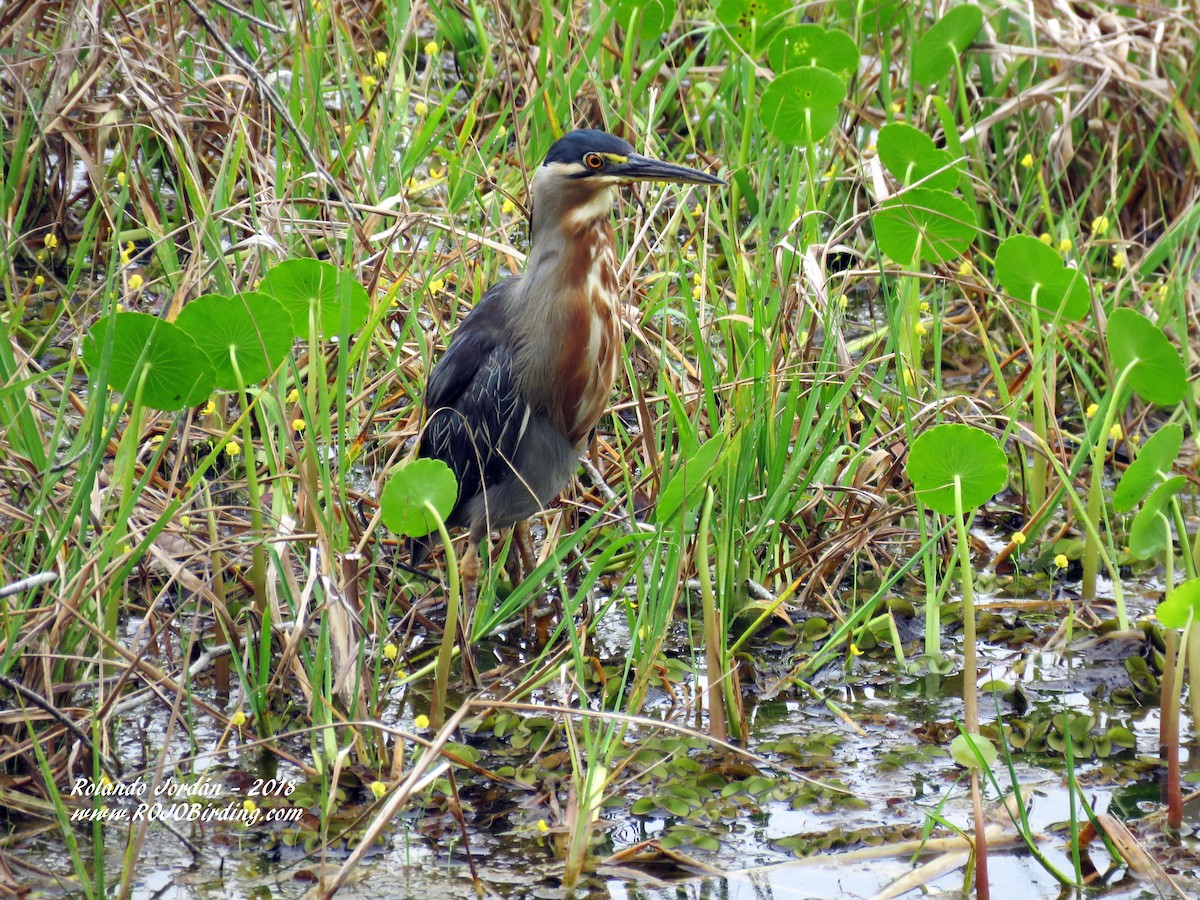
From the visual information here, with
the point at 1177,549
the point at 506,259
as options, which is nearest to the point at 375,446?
the point at 506,259

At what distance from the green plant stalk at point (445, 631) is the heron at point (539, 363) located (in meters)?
0.63

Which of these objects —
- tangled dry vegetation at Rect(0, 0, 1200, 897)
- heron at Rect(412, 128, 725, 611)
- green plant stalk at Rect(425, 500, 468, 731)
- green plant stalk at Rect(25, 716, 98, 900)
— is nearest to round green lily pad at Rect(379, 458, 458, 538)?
green plant stalk at Rect(425, 500, 468, 731)

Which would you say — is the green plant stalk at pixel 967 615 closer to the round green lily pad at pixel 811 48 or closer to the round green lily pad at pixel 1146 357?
the round green lily pad at pixel 1146 357

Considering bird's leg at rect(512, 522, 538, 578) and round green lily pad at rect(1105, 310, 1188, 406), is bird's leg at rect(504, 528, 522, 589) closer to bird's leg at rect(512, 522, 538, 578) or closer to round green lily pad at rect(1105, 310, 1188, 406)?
bird's leg at rect(512, 522, 538, 578)

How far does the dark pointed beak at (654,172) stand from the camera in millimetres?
3477

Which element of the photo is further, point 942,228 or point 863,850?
point 942,228

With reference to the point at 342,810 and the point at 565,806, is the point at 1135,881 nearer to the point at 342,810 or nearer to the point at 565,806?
the point at 565,806

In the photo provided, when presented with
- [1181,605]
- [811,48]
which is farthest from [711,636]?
[811,48]

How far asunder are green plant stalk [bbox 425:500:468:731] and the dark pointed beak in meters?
1.06

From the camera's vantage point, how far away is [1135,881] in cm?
270

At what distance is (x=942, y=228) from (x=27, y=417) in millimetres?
2358

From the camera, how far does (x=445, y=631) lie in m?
2.99

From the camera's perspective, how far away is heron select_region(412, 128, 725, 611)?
371 cm

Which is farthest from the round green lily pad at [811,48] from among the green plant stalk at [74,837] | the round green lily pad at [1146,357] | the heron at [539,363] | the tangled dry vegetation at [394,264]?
the green plant stalk at [74,837]
